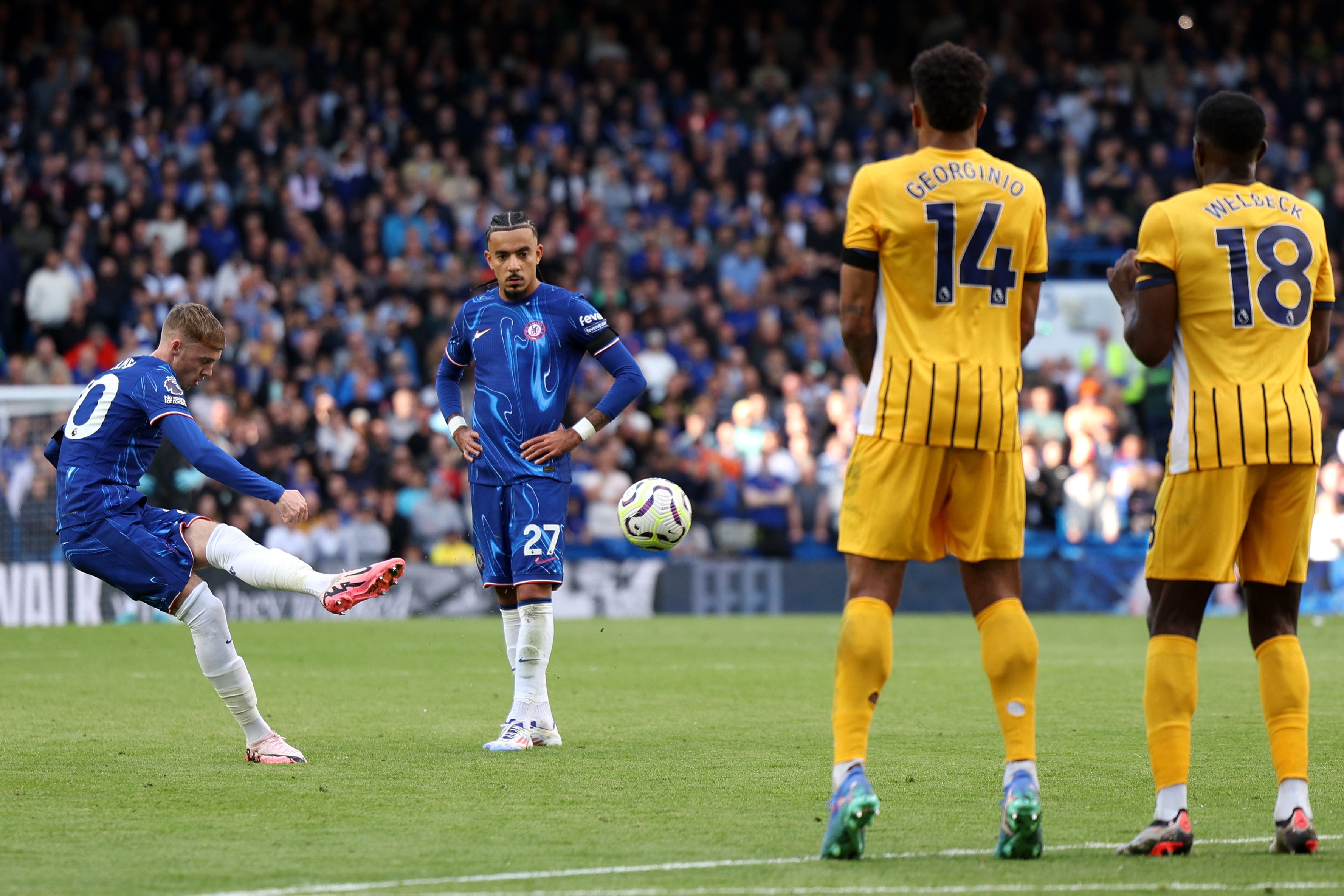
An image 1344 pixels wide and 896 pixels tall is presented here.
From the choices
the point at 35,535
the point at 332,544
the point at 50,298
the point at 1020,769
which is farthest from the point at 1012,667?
the point at 50,298

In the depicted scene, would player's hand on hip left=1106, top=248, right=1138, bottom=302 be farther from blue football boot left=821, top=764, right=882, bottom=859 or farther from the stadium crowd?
the stadium crowd

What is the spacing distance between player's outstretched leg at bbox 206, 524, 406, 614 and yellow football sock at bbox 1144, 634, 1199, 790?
10.2 feet

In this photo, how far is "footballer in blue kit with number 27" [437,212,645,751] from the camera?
8.08 m

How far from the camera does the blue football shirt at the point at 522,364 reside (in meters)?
8.18

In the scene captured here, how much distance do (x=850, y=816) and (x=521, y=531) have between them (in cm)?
346

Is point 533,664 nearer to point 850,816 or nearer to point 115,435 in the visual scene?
point 115,435

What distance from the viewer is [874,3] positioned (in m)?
30.0

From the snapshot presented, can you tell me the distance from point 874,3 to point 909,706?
22383 mm

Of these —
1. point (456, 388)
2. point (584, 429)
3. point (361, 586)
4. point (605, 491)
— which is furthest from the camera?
point (605, 491)

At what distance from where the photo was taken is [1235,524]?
5273 millimetres

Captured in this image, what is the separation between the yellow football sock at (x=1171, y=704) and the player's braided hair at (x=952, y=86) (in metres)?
1.71

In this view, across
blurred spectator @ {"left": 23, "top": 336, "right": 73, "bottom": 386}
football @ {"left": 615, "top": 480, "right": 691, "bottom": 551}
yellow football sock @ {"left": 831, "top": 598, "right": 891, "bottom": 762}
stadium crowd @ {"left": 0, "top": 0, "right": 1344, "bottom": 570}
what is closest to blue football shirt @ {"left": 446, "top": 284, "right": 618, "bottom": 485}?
football @ {"left": 615, "top": 480, "right": 691, "bottom": 551}

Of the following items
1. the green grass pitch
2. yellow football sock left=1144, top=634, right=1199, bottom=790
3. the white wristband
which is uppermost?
the white wristband

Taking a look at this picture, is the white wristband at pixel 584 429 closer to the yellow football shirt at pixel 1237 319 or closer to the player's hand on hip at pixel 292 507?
the player's hand on hip at pixel 292 507
